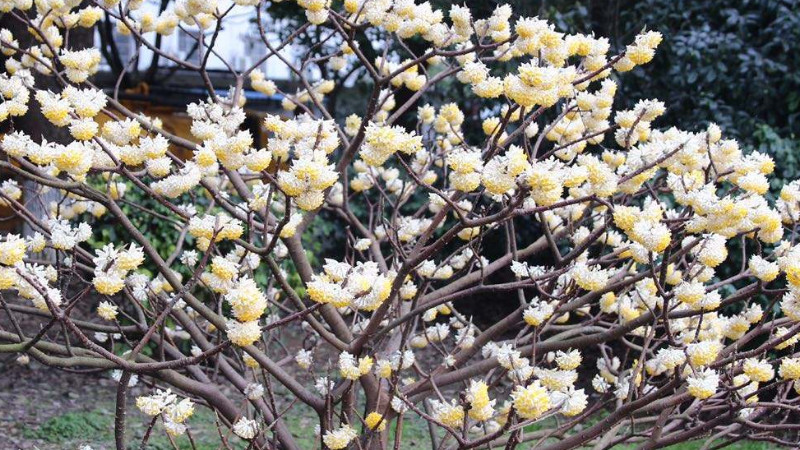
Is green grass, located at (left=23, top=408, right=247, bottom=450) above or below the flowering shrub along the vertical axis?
above

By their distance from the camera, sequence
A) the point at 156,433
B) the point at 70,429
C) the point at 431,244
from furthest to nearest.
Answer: the point at 156,433 → the point at 70,429 → the point at 431,244

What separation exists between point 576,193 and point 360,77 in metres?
6.49

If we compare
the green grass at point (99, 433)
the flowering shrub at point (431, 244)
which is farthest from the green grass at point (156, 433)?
the flowering shrub at point (431, 244)

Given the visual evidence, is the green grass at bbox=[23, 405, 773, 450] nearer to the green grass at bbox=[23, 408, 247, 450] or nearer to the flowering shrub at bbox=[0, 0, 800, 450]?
the green grass at bbox=[23, 408, 247, 450]

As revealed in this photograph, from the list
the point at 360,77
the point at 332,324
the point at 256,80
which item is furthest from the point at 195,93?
the point at 332,324

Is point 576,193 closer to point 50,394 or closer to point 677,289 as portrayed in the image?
point 677,289

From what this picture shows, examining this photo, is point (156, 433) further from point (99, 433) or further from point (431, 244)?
point (431, 244)

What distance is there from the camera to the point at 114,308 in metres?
2.59

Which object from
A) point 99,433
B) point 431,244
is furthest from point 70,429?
point 431,244

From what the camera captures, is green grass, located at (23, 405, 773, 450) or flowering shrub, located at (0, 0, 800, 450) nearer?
flowering shrub, located at (0, 0, 800, 450)

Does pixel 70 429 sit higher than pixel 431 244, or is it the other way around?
pixel 70 429

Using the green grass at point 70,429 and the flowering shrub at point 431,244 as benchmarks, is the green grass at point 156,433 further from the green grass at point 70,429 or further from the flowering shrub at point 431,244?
the flowering shrub at point 431,244

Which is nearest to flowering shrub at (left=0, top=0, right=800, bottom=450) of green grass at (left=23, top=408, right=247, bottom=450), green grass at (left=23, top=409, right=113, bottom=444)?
green grass at (left=23, top=408, right=247, bottom=450)

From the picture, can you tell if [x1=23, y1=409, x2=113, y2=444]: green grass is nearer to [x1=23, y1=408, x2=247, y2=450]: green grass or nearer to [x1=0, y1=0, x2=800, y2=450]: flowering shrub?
[x1=23, y1=408, x2=247, y2=450]: green grass
